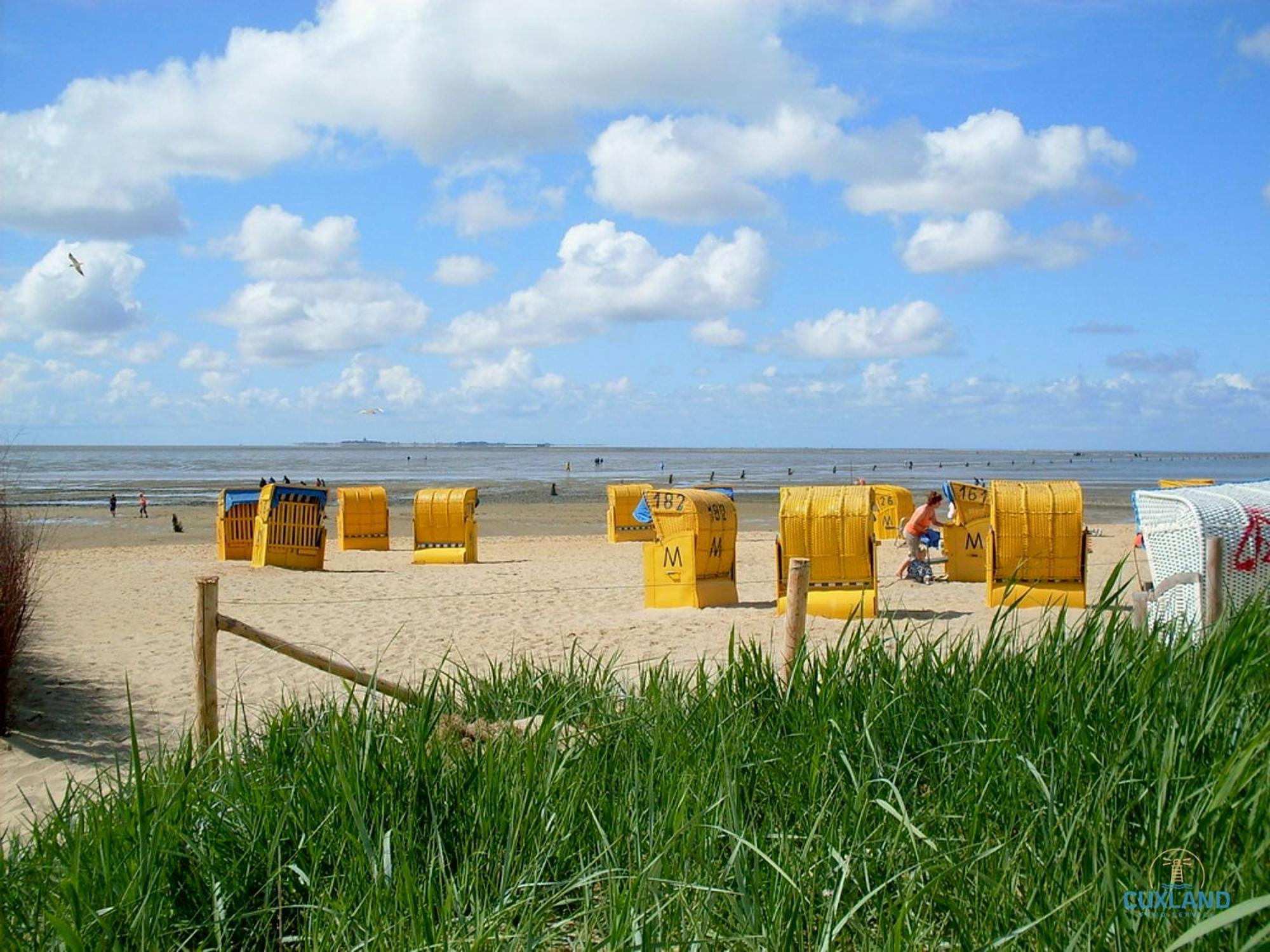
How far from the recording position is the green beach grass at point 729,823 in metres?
3.23

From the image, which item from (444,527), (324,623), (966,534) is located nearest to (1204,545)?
(324,623)

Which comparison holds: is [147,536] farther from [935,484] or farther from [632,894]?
[935,484]

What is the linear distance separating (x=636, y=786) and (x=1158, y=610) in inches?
163

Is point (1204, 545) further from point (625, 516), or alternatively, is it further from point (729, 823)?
point (625, 516)

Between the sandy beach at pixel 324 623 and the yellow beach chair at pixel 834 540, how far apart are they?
18.6 inches

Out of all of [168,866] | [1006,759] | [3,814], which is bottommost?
[3,814]

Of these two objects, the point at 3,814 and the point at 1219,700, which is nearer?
the point at 1219,700

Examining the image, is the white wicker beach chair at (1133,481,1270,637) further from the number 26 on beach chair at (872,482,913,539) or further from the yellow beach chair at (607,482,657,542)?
the yellow beach chair at (607,482,657,542)

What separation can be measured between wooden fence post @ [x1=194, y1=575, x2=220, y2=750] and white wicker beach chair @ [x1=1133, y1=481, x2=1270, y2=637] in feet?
17.0

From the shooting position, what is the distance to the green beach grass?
3.23 meters

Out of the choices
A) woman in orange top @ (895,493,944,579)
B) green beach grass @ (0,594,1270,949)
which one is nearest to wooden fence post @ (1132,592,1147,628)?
green beach grass @ (0,594,1270,949)

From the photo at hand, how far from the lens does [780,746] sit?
4.46 metres

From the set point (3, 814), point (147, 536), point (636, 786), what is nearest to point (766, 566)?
point (3, 814)

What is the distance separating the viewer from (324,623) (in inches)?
527
